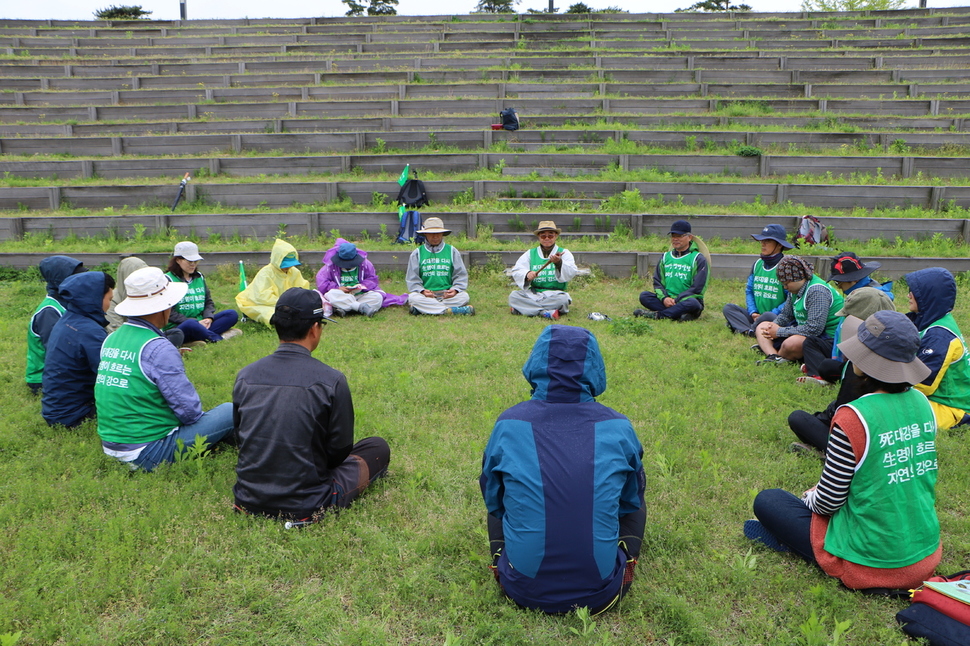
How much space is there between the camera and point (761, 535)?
3.94m

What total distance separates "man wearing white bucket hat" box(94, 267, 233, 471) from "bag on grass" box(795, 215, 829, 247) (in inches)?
408

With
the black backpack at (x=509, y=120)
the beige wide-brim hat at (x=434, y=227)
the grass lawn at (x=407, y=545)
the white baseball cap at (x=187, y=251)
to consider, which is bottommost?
the grass lawn at (x=407, y=545)

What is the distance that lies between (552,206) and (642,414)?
8.28m

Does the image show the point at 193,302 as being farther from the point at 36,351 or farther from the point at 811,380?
the point at 811,380

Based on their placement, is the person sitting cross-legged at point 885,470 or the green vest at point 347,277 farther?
the green vest at point 347,277

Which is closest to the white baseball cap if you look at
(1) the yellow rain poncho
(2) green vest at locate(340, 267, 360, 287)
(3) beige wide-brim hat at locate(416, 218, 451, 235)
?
(1) the yellow rain poncho

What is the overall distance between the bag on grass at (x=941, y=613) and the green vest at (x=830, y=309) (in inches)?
167

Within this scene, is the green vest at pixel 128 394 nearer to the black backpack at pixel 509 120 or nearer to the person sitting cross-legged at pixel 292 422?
the person sitting cross-legged at pixel 292 422

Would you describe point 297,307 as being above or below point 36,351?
above

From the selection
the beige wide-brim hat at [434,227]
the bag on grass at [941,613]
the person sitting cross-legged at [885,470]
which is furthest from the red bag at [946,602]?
the beige wide-brim hat at [434,227]

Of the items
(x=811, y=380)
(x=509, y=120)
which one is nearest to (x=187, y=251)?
(x=811, y=380)

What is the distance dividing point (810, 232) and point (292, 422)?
10467 millimetres

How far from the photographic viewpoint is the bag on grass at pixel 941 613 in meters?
2.90

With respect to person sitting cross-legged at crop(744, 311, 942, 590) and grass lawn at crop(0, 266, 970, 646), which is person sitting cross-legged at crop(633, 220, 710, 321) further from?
person sitting cross-legged at crop(744, 311, 942, 590)
